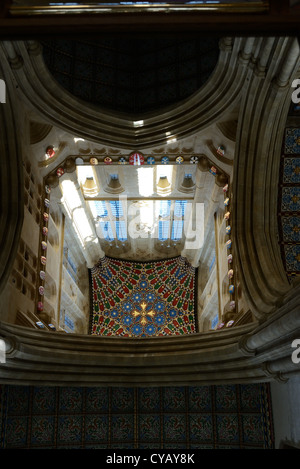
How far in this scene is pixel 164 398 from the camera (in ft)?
36.0

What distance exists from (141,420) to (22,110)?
733cm

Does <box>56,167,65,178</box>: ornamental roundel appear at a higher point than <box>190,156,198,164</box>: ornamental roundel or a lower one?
lower

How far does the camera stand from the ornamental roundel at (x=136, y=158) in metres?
11.9

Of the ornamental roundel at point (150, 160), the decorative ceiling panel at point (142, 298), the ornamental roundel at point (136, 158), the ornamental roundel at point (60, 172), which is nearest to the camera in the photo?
the ornamental roundel at point (136, 158)

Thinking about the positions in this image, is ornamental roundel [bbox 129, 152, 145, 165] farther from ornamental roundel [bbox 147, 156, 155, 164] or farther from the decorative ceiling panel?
the decorative ceiling panel

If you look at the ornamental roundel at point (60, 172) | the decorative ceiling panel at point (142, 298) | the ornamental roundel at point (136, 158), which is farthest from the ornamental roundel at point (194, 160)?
the decorative ceiling panel at point (142, 298)

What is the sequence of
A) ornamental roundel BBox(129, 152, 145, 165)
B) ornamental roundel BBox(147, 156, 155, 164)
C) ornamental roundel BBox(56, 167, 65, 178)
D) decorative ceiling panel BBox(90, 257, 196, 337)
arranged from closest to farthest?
1. ornamental roundel BBox(129, 152, 145, 165)
2. ornamental roundel BBox(147, 156, 155, 164)
3. ornamental roundel BBox(56, 167, 65, 178)
4. decorative ceiling panel BBox(90, 257, 196, 337)

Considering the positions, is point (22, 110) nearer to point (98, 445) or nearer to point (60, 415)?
point (60, 415)

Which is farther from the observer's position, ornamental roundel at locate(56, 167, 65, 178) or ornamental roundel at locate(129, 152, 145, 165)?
ornamental roundel at locate(56, 167, 65, 178)

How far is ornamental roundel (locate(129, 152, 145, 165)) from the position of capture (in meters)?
11.9

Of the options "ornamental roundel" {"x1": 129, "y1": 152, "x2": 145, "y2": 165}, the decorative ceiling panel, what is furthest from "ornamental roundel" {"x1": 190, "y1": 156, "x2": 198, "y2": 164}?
the decorative ceiling panel

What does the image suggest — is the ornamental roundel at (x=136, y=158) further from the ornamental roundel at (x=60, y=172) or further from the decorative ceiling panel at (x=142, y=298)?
the decorative ceiling panel at (x=142, y=298)

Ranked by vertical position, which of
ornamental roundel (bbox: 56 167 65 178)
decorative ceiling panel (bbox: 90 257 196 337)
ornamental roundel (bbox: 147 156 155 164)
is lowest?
decorative ceiling panel (bbox: 90 257 196 337)

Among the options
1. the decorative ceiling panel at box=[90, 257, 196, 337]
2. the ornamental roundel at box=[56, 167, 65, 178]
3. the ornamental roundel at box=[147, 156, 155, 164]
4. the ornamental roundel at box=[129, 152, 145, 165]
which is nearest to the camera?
the ornamental roundel at box=[129, 152, 145, 165]
